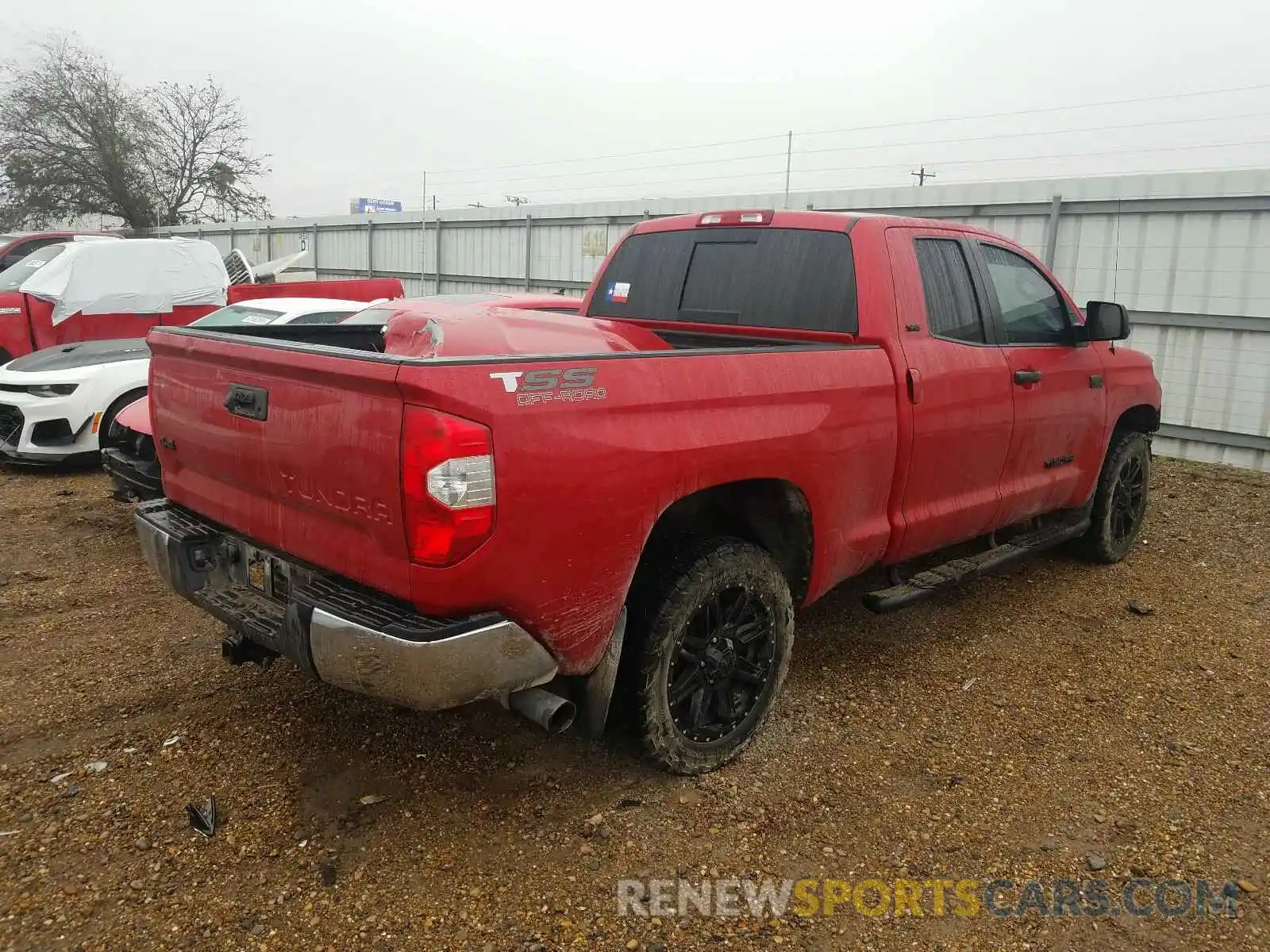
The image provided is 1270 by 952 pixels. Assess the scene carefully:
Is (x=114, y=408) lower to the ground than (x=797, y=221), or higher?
lower

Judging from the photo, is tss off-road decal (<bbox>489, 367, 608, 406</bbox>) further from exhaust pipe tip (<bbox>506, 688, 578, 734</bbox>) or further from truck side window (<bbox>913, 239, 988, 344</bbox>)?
truck side window (<bbox>913, 239, 988, 344</bbox>)

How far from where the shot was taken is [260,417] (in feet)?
9.11

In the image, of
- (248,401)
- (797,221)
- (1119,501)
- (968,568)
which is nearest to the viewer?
(248,401)

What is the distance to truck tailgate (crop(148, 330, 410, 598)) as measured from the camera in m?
2.41

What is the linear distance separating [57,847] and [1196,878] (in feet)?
10.9

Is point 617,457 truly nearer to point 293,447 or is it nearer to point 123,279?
point 293,447

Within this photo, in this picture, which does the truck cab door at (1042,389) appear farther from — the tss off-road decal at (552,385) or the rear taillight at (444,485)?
the rear taillight at (444,485)

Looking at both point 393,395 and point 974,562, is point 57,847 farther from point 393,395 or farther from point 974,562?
point 974,562

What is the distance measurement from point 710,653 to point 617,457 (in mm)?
881

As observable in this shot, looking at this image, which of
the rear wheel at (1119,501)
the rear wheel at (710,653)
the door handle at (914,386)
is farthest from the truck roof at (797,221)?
the rear wheel at (1119,501)

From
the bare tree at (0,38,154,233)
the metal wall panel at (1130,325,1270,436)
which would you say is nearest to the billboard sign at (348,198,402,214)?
the bare tree at (0,38,154,233)

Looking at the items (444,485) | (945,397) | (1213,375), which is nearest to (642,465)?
(444,485)

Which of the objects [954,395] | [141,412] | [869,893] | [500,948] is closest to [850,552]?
[954,395]

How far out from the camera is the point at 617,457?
2.62 meters
